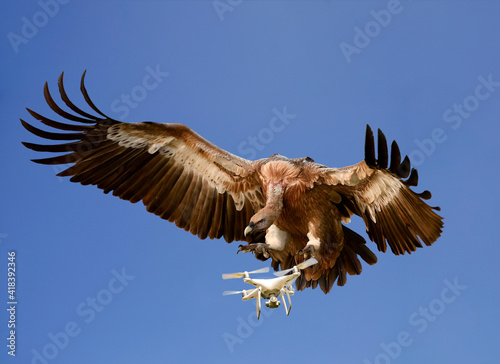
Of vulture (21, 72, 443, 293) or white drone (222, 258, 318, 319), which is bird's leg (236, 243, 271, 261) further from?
white drone (222, 258, 318, 319)

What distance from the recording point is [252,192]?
943 cm

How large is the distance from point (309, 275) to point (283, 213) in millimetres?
960

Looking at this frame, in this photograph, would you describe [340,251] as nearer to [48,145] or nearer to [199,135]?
[199,135]

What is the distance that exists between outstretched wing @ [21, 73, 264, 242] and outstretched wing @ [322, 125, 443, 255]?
4.66ft

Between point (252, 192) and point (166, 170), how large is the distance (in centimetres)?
130

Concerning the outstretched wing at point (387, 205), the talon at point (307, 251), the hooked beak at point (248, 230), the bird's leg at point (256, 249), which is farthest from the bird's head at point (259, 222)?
the outstretched wing at point (387, 205)

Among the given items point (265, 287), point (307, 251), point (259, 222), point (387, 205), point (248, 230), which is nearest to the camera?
point (265, 287)

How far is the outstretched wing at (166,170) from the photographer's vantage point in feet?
29.8

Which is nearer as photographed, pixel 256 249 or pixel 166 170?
pixel 256 249

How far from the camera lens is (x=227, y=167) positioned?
9.26 metres

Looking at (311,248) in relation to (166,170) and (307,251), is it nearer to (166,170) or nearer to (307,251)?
(307,251)

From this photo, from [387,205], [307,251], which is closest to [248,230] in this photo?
[307,251]

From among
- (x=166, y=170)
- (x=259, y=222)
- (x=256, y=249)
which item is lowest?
(x=256, y=249)

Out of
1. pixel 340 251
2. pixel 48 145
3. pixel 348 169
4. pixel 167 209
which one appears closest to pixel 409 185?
pixel 348 169
